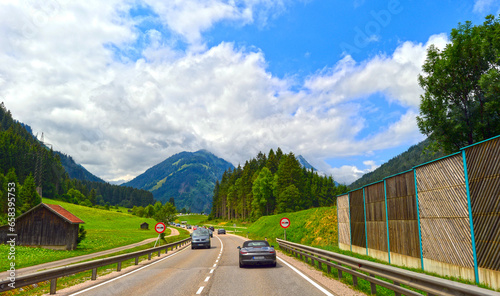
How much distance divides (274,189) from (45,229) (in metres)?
57.9

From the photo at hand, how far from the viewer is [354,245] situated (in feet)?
74.2

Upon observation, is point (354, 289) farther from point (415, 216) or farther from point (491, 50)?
point (491, 50)

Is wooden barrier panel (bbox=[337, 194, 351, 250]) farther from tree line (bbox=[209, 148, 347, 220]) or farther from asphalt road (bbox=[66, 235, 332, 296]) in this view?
tree line (bbox=[209, 148, 347, 220])

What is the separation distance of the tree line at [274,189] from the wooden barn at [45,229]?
1998 inches

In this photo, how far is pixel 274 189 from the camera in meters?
88.3

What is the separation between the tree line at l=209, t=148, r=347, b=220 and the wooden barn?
50746 millimetres

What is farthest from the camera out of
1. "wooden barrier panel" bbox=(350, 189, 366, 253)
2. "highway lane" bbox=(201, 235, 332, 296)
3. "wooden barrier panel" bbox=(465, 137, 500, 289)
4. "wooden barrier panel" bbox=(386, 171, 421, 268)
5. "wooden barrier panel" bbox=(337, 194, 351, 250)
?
"wooden barrier panel" bbox=(337, 194, 351, 250)

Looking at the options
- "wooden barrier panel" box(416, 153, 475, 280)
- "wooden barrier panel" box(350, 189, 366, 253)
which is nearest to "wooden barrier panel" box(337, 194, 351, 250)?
"wooden barrier panel" box(350, 189, 366, 253)

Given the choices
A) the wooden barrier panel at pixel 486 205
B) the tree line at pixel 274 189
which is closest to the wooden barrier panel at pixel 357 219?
the wooden barrier panel at pixel 486 205

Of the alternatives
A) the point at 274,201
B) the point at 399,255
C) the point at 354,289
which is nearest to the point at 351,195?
the point at 399,255

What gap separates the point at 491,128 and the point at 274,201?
67254 mm

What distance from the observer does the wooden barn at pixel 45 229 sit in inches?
1565

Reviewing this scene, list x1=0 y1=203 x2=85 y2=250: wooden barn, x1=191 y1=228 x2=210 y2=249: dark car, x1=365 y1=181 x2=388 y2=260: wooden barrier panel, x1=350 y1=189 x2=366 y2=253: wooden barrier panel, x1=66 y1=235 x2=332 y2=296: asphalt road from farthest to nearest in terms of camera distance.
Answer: x1=0 y1=203 x2=85 y2=250: wooden barn < x1=191 y1=228 x2=210 y2=249: dark car < x1=350 y1=189 x2=366 y2=253: wooden barrier panel < x1=365 y1=181 x2=388 y2=260: wooden barrier panel < x1=66 y1=235 x2=332 y2=296: asphalt road

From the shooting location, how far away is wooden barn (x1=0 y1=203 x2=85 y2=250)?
130 ft
